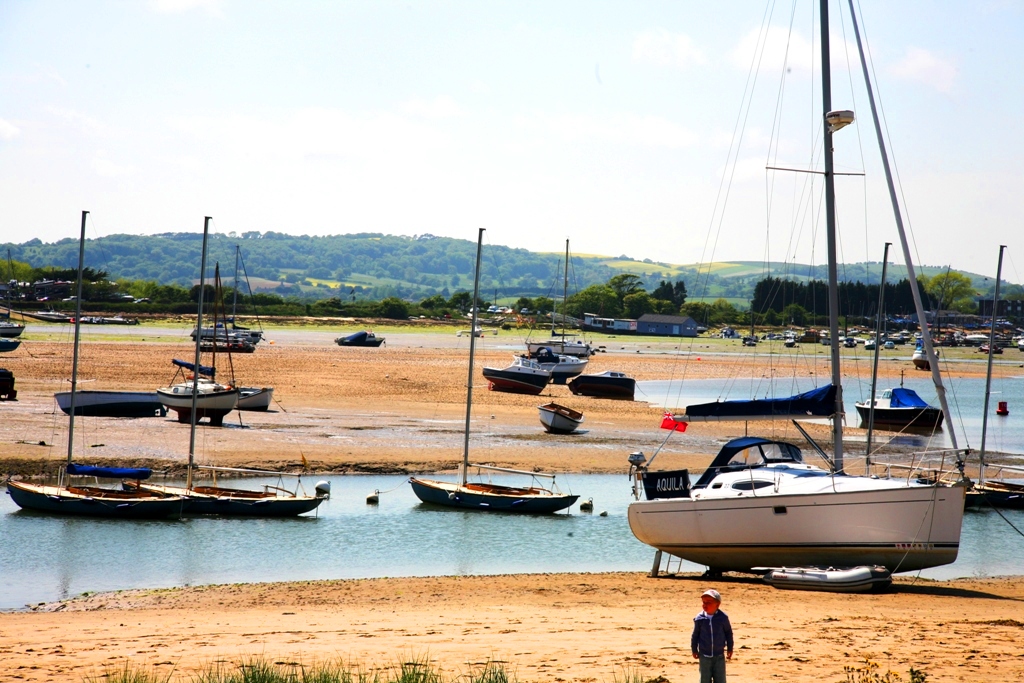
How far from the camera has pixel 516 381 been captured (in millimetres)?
60781

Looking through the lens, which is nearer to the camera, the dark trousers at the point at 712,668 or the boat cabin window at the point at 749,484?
the dark trousers at the point at 712,668

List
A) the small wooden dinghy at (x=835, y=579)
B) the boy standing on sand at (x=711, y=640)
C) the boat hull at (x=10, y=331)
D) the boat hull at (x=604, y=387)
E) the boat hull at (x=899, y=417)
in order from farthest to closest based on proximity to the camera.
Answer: the boat hull at (x=10, y=331), the boat hull at (x=604, y=387), the boat hull at (x=899, y=417), the small wooden dinghy at (x=835, y=579), the boy standing on sand at (x=711, y=640)

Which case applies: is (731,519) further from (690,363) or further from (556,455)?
(690,363)

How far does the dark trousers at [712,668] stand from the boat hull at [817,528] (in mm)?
8981

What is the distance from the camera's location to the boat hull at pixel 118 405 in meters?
41.6

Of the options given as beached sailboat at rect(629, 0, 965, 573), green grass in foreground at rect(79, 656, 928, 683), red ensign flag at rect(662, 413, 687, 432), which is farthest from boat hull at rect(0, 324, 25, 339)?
green grass in foreground at rect(79, 656, 928, 683)

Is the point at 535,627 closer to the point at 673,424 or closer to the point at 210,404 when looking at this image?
the point at 673,424

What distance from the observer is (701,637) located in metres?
11.0

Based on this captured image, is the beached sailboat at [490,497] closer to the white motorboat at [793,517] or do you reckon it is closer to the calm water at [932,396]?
the white motorboat at [793,517]

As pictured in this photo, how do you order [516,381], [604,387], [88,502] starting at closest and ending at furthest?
[88,502], [604,387], [516,381]

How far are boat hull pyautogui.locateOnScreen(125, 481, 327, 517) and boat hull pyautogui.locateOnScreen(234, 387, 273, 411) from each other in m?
17.0

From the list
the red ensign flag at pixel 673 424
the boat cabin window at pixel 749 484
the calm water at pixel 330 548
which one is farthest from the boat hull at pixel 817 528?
the calm water at pixel 330 548

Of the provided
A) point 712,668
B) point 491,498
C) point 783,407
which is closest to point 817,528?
point 783,407

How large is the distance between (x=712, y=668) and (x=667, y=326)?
163 meters
